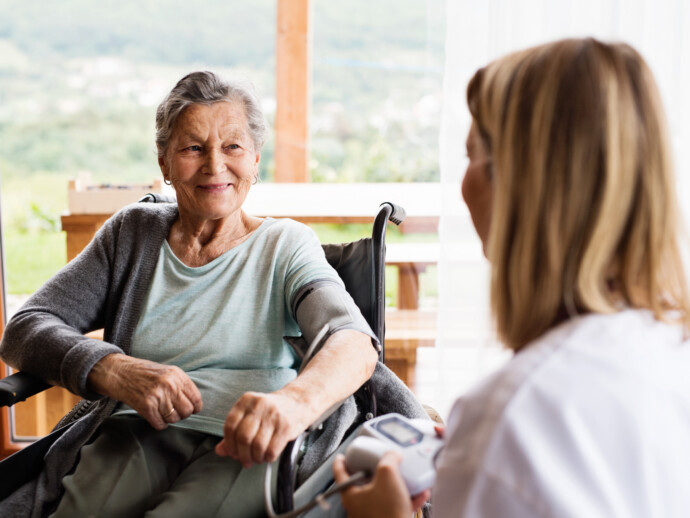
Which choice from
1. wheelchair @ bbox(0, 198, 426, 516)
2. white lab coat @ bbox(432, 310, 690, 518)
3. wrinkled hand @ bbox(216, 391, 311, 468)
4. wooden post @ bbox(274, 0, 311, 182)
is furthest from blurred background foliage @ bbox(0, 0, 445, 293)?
white lab coat @ bbox(432, 310, 690, 518)

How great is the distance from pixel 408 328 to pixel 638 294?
172cm

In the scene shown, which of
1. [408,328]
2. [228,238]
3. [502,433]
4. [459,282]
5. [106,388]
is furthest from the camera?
[408,328]

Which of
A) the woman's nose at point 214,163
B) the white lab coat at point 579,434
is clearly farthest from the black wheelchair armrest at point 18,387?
the white lab coat at point 579,434

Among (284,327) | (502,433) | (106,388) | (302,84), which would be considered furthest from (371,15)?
(502,433)

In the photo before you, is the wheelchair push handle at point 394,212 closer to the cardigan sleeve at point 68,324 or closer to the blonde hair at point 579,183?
the cardigan sleeve at point 68,324

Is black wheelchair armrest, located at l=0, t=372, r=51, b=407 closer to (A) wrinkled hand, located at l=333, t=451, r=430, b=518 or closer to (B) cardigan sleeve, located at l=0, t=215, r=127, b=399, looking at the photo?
(B) cardigan sleeve, located at l=0, t=215, r=127, b=399

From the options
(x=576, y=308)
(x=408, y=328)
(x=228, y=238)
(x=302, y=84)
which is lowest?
(x=408, y=328)

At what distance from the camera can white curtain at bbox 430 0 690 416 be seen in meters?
1.95

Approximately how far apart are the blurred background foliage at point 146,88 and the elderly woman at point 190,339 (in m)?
0.98

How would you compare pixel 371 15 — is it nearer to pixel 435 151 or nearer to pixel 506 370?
pixel 435 151

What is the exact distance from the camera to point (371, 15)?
2.47 meters

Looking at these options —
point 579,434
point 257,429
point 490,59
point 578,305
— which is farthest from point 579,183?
point 490,59

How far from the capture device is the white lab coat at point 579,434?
2.08ft

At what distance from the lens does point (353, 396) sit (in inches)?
58.8
